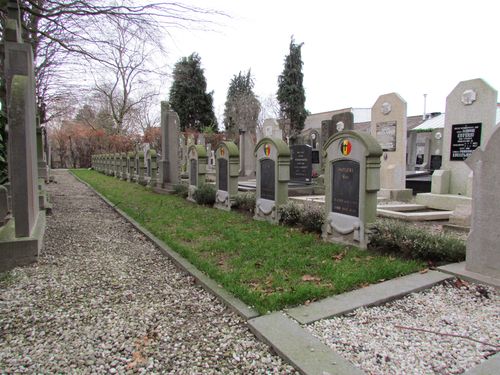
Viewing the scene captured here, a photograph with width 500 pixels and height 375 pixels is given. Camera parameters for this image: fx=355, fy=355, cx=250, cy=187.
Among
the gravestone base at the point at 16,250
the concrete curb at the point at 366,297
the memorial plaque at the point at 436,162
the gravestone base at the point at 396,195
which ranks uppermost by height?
the memorial plaque at the point at 436,162

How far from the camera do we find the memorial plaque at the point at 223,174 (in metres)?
9.54

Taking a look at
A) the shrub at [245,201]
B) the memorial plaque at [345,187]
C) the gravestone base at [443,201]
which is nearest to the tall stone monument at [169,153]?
the shrub at [245,201]

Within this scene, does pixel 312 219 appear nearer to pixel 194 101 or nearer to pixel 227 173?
pixel 227 173

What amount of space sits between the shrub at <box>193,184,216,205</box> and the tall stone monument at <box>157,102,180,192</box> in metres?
3.74

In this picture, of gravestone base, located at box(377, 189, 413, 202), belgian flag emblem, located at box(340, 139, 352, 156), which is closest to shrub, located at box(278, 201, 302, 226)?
belgian flag emblem, located at box(340, 139, 352, 156)

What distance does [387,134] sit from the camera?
37.5 feet

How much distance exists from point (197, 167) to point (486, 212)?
818cm

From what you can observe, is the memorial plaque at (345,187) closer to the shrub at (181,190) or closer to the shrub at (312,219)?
the shrub at (312,219)

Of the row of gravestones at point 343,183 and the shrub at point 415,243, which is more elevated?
the row of gravestones at point 343,183

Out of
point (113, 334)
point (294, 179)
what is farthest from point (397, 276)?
point (294, 179)

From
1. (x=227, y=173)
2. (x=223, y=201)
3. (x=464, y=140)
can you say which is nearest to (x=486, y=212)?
(x=464, y=140)

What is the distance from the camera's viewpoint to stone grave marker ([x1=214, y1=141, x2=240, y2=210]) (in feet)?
30.3

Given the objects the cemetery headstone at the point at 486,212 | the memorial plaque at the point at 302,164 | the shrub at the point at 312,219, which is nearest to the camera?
the cemetery headstone at the point at 486,212

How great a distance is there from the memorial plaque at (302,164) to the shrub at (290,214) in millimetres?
7901
